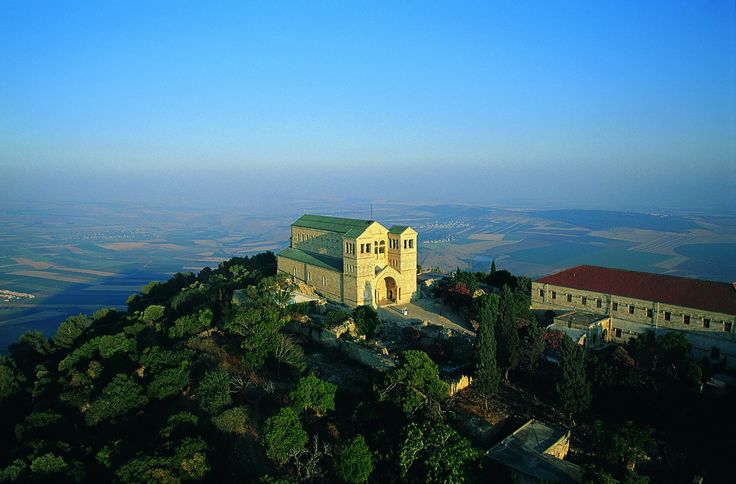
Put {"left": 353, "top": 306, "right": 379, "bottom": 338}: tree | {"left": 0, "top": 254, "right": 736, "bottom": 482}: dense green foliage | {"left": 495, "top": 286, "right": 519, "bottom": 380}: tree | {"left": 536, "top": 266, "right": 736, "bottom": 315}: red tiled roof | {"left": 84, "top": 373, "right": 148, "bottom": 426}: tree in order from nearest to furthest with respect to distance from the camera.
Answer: {"left": 0, "top": 254, "right": 736, "bottom": 482}: dense green foliage < {"left": 84, "top": 373, "right": 148, "bottom": 426}: tree < {"left": 495, "top": 286, "right": 519, "bottom": 380}: tree < {"left": 536, "top": 266, "right": 736, "bottom": 315}: red tiled roof < {"left": 353, "top": 306, "right": 379, "bottom": 338}: tree

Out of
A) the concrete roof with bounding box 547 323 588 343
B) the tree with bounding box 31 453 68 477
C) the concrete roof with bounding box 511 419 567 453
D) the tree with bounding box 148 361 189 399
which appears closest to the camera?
the concrete roof with bounding box 511 419 567 453

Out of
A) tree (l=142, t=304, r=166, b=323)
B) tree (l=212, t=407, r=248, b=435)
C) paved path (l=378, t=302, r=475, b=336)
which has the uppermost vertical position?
paved path (l=378, t=302, r=475, b=336)

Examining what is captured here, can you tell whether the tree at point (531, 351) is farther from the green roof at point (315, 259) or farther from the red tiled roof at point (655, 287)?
the green roof at point (315, 259)

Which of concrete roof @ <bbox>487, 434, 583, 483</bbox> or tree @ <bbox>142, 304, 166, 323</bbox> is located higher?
concrete roof @ <bbox>487, 434, 583, 483</bbox>

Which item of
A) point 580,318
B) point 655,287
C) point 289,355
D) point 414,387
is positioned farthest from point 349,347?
point 655,287

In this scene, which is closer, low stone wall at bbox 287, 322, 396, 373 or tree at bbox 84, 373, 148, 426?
tree at bbox 84, 373, 148, 426

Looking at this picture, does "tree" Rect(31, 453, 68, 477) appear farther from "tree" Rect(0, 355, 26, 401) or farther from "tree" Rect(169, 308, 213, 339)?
"tree" Rect(0, 355, 26, 401)

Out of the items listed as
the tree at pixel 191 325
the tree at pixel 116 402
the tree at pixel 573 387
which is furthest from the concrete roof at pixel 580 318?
the tree at pixel 116 402

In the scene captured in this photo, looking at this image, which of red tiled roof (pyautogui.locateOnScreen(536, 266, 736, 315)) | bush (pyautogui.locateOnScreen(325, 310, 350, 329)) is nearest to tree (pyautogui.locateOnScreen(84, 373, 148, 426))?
bush (pyautogui.locateOnScreen(325, 310, 350, 329))
